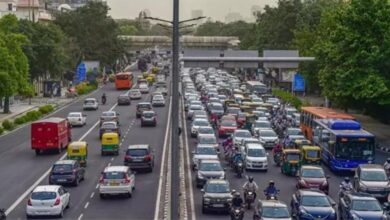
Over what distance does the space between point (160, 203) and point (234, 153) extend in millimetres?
12077

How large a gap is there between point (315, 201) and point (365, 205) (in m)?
1.88

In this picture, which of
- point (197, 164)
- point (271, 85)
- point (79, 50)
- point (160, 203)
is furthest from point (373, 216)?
point (79, 50)

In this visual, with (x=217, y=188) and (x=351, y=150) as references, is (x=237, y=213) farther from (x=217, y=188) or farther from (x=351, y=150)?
(x=351, y=150)

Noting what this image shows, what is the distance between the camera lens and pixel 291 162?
46031 mm

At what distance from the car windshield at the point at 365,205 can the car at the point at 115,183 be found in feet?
34.9

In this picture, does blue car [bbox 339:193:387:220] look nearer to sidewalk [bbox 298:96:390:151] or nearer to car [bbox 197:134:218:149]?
car [bbox 197:134:218:149]

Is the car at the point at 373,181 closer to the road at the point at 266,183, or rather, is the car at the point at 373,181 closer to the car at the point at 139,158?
the road at the point at 266,183

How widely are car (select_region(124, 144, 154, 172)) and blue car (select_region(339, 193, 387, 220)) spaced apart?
50.1ft

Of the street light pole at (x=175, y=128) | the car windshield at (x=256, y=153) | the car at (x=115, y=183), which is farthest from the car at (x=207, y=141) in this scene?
the street light pole at (x=175, y=128)

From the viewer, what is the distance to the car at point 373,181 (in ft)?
125

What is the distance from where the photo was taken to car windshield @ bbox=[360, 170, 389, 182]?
3888 centimetres

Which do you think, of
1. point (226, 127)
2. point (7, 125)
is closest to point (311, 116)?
point (226, 127)

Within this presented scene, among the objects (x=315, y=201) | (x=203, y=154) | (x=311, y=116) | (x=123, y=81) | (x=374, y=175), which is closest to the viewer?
(x=315, y=201)

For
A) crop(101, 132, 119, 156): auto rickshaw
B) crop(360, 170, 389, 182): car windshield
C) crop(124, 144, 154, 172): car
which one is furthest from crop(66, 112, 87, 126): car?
crop(360, 170, 389, 182): car windshield
